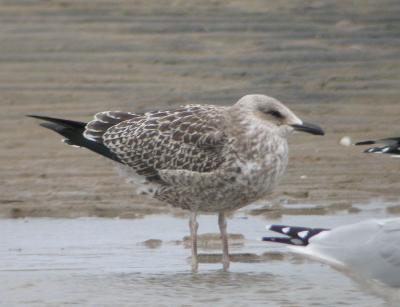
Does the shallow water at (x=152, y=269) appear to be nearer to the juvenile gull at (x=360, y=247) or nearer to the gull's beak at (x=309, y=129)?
the juvenile gull at (x=360, y=247)

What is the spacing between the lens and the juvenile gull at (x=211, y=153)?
32.6ft

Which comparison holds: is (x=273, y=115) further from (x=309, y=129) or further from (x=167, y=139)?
(x=167, y=139)

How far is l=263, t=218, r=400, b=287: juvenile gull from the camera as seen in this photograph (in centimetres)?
838

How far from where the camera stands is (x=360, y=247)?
845 centimetres

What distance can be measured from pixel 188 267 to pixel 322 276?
0.90 meters

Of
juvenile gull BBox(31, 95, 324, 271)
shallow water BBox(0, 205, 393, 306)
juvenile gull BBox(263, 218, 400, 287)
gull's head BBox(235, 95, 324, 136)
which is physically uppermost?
gull's head BBox(235, 95, 324, 136)

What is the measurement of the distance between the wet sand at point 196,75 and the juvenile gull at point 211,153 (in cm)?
176

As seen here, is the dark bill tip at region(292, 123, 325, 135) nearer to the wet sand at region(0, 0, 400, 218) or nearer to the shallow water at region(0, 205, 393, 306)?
the shallow water at region(0, 205, 393, 306)

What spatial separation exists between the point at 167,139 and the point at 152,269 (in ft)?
3.08

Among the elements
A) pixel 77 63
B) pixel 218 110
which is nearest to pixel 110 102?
pixel 77 63

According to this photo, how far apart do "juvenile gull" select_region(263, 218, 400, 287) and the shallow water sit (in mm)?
173

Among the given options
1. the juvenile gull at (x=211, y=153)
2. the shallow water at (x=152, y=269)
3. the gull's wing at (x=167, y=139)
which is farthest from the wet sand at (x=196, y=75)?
the juvenile gull at (x=211, y=153)

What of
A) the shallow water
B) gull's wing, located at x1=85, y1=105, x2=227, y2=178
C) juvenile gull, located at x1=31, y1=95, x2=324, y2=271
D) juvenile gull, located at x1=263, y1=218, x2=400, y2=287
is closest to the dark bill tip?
juvenile gull, located at x1=31, y1=95, x2=324, y2=271

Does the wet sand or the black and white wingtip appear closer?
the black and white wingtip
